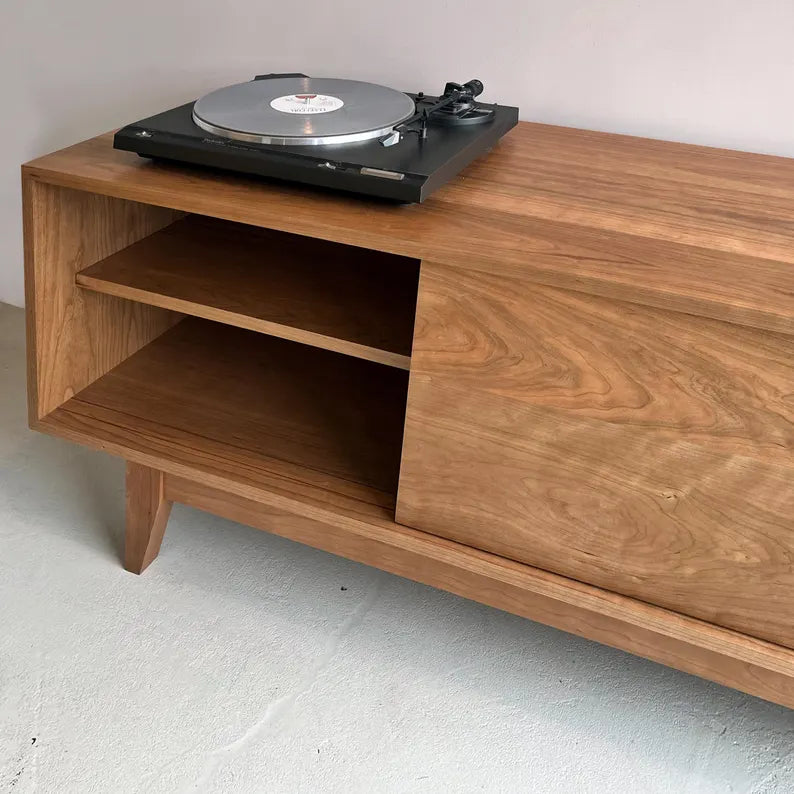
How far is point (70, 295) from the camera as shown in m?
1.16

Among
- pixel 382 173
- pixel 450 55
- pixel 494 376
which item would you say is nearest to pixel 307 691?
pixel 494 376

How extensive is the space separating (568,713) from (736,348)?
1.86ft

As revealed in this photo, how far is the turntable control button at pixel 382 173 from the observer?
3.14 ft

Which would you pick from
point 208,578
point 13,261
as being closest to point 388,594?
point 208,578

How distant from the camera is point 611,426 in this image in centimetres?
91

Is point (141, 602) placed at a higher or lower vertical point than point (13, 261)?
lower

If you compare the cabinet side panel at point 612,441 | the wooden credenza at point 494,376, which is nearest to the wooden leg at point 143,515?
the wooden credenza at point 494,376

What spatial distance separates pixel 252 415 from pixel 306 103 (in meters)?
0.41

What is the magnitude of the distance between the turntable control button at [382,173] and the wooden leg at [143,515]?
543mm

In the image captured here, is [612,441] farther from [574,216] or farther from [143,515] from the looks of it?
[143,515]

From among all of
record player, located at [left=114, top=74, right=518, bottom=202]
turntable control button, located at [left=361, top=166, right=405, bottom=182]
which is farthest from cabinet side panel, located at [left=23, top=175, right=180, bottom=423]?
turntable control button, located at [left=361, top=166, right=405, bottom=182]

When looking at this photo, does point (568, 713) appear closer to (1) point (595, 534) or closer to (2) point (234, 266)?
(1) point (595, 534)

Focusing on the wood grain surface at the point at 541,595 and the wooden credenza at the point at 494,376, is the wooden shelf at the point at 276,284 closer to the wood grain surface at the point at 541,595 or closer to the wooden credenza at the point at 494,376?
the wooden credenza at the point at 494,376

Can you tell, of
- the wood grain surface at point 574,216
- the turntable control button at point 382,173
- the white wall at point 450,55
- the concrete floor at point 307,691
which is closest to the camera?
the wood grain surface at point 574,216
